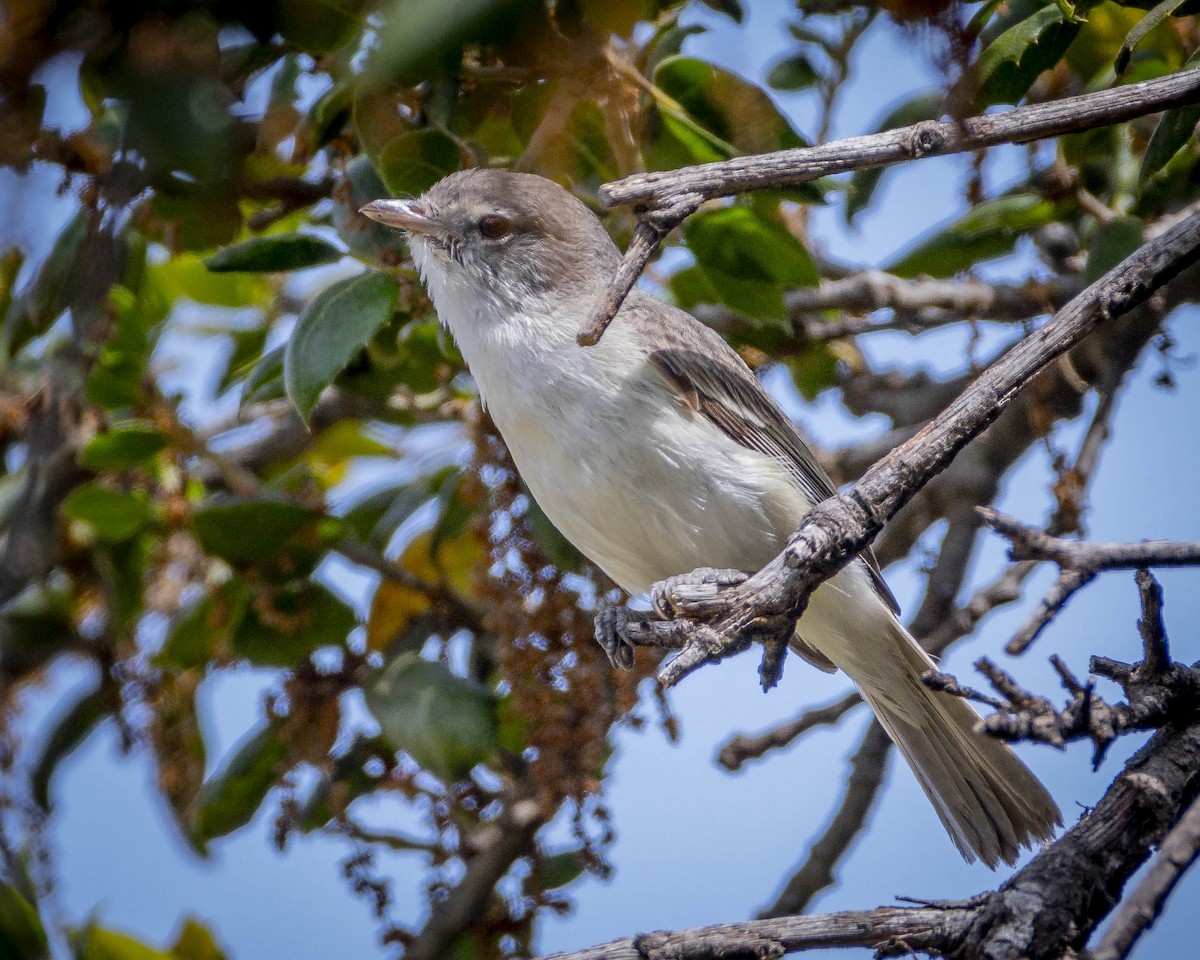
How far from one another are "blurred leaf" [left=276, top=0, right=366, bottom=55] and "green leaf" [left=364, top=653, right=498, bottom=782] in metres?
1.73

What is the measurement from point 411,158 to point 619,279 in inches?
52.3

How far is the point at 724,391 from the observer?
Result: 10.8ft

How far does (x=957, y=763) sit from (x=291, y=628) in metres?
2.01

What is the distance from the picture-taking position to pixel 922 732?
350 centimetres

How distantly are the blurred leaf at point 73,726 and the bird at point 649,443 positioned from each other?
1.94m

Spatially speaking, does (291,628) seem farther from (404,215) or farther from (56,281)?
(404,215)

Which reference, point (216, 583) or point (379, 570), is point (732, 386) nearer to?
point (379, 570)

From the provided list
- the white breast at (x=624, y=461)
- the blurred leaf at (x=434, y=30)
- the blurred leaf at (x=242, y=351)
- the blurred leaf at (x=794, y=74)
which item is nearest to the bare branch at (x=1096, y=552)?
the white breast at (x=624, y=461)

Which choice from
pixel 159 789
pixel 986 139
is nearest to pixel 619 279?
pixel 986 139

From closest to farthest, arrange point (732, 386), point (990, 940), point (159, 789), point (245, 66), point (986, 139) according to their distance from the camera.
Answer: point (990, 940) < point (986, 139) < point (245, 66) < point (732, 386) < point (159, 789)

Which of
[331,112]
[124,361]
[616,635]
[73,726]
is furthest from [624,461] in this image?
[73,726]

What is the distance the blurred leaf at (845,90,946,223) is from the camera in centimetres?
372

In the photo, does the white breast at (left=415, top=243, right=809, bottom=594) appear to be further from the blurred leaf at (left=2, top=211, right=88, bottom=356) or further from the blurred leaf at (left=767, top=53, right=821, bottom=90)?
the blurred leaf at (left=767, top=53, right=821, bottom=90)

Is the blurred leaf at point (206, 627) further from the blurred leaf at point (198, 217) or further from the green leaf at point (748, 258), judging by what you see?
the green leaf at point (748, 258)
